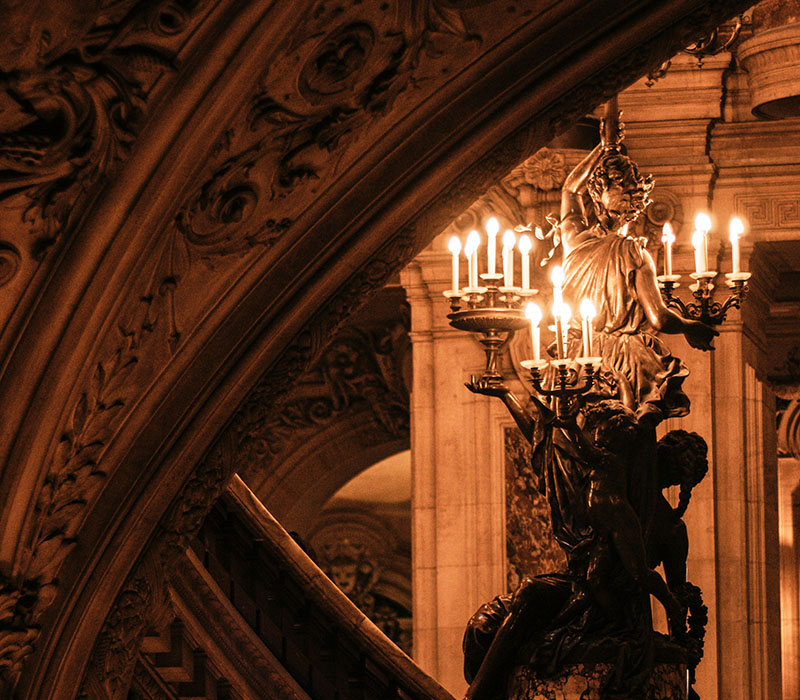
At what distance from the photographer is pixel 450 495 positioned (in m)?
9.64

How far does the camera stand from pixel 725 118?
952 centimetres

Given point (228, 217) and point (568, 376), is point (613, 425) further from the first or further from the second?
point (228, 217)

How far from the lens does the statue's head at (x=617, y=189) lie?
717 cm

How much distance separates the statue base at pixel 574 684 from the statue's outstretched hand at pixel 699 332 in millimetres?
1346

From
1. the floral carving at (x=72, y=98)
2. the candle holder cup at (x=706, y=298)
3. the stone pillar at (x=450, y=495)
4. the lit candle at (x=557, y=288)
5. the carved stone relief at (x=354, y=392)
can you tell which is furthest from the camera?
the carved stone relief at (x=354, y=392)

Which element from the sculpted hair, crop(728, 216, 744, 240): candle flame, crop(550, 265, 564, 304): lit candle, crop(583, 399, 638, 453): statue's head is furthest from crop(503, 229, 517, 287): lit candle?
crop(728, 216, 744, 240): candle flame

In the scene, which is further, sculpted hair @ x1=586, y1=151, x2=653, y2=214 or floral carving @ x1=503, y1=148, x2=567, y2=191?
floral carving @ x1=503, y1=148, x2=567, y2=191

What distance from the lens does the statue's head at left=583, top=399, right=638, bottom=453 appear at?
6562mm

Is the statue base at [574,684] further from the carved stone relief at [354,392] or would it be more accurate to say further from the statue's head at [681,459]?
the carved stone relief at [354,392]

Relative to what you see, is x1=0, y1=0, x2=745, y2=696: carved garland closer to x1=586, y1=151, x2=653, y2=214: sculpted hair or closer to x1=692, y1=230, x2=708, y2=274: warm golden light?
x1=692, y1=230, x2=708, y2=274: warm golden light

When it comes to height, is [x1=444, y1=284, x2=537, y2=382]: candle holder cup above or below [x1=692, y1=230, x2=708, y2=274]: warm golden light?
below

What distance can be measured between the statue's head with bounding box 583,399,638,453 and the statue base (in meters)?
0.91

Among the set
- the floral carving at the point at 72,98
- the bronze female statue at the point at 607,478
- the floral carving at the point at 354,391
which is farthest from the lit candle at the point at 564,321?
the floral carving at the point at 354,391

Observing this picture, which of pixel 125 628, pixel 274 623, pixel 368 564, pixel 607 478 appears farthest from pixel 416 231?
pixel 368 564
